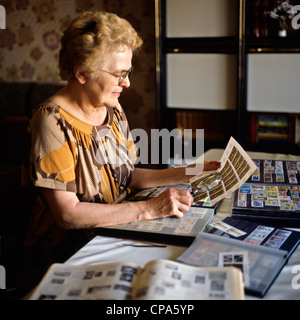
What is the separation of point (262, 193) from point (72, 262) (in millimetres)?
647

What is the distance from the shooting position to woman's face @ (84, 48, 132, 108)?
4.69 ft

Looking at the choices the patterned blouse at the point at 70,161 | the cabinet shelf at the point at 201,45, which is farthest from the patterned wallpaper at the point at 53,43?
the patterned blouse at the point at 70,161

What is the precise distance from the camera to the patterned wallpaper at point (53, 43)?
149 inches

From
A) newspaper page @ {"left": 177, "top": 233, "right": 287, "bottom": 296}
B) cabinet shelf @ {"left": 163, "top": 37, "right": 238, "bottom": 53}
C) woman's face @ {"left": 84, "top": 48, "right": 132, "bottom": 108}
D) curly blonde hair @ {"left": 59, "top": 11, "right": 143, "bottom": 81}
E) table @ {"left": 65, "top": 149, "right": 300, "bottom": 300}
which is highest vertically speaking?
cabinet shelf @ {"left": 163, "top": 37, "right": 238, "bottom": 53}

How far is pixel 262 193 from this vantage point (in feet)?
4.43

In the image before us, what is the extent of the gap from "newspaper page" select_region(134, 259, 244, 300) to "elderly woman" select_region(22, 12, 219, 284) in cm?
37

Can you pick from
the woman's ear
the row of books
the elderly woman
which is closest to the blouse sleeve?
the elderly woman

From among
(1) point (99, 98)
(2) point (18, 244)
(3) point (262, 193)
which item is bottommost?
(2) point (18, 244)

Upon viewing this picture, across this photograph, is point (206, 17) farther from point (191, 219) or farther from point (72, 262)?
point (72, 262)

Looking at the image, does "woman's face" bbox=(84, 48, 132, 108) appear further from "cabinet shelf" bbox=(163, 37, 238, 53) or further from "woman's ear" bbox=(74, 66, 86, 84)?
"cabinet shelf" bbox=(163, 37, 238, 53)

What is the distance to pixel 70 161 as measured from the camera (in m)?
1.37

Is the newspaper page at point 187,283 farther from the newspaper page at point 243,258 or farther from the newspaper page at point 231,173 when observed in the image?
the newspaper page at point 231,173

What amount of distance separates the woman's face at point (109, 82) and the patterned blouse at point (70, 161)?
10cm
